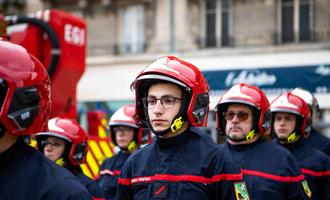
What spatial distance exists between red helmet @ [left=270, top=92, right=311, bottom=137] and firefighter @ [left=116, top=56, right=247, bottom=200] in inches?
99.6

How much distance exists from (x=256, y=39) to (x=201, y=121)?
15137 millimetres

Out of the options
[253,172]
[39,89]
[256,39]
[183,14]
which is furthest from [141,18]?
[39,89]

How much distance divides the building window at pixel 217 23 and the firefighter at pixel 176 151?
15.5 metres

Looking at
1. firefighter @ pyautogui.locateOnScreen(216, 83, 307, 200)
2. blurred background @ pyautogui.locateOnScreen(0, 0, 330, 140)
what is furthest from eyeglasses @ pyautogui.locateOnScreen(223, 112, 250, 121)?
blurred background @ pyautogui.locateOnScreen(0, 0, 330, 140)

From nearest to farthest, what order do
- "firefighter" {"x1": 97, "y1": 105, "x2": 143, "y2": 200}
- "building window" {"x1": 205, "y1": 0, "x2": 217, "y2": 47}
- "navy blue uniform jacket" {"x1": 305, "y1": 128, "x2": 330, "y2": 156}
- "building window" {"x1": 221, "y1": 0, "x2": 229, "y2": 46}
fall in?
"firefighter" {"x1": 97, "y1": 105, "x2": 143, "y2": 200} < "navy blue uniform jacket" {"x1": 305, "y1": 128, "x2": 330, "y2": 156} < "building window" {"x1": 221, "y1": 0, "x2": 229, "y2": 46} < "building window" {"x1": 205, "y1": 0, "x2": 217, "y2": 47}

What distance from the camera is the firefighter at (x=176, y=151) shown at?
322 cm

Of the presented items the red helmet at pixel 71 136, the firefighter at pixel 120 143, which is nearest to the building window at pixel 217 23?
the firefighter at pixel 120 143

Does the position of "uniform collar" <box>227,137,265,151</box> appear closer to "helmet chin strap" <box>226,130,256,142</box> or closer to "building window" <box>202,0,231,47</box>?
"helmet chin strap" <box>226,130,256,142</box>

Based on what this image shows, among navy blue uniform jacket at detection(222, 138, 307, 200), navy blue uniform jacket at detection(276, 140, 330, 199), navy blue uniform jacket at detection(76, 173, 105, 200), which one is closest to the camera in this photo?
navy blue uniform jacket at detection(222, 138, 307, 200)

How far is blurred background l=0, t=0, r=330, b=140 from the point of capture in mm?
17016

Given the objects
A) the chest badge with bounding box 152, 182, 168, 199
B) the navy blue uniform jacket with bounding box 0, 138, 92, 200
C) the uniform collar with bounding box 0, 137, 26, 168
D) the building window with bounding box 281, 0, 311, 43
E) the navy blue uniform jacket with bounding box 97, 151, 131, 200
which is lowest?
the navy blue uniform jacket with bounding box 97, 151, 131, 200

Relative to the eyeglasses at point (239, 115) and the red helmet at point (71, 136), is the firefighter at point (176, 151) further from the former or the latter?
the red helmet at point (71, 136)

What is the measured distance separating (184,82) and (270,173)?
1.53 meters

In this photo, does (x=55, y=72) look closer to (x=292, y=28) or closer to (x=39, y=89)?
(x=39, y=89)
